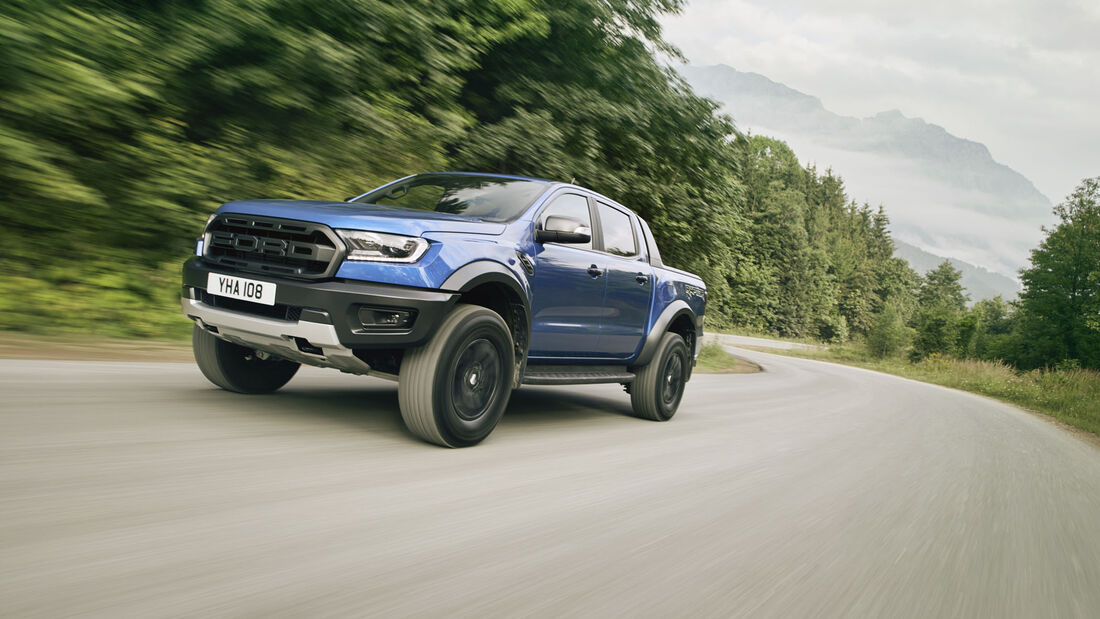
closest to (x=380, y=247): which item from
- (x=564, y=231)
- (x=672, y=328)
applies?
(x=564, y=231)

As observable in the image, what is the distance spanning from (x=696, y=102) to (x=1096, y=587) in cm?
1230

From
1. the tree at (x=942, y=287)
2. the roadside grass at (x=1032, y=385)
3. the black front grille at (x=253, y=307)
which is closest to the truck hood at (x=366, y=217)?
the black front grille at (x=253, y=307)

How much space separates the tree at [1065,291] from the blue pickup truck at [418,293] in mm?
60035

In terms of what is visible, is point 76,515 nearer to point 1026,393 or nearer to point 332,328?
point 332,328

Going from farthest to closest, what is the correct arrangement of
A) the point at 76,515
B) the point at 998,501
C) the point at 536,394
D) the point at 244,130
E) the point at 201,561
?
the point at 244,130, the point at 536,394, the point at 998,501, the point at 76,515, the point at 201,561

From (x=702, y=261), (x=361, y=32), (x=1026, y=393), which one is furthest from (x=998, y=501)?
(x=1026, y=393)

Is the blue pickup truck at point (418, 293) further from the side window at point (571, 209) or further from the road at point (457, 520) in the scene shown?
the road at point (457, 520)

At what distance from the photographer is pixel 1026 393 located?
24.3 m

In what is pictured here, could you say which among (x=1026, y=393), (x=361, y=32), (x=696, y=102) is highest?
(x=696, y=102)

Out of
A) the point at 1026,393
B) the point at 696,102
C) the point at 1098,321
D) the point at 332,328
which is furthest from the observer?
the point at 1098,321

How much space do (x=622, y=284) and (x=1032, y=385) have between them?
87.8 feet

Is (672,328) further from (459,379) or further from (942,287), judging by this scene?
(942,287)

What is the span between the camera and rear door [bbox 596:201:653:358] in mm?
5730

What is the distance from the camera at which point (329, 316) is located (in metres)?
3.67
